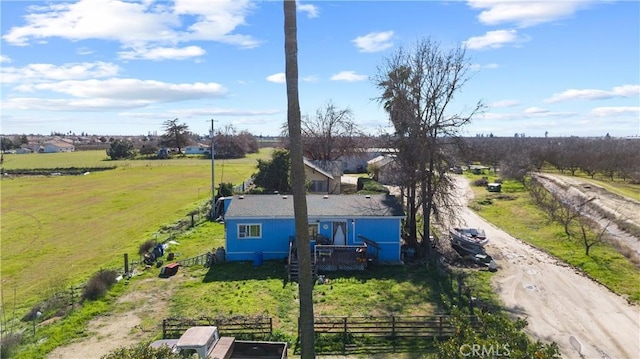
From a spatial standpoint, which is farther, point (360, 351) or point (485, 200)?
point (485, 200)

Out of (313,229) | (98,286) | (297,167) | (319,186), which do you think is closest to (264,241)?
(313,229)

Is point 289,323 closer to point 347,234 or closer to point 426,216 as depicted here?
point 347,234

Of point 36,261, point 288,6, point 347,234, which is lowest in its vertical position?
point 36,261

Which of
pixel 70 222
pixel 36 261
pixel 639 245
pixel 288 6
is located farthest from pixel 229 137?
pixel 288 6

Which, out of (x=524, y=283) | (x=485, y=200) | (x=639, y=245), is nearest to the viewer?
(x=524, y=283)

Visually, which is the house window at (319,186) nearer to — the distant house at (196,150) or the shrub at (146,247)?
the shrub at (146,247)

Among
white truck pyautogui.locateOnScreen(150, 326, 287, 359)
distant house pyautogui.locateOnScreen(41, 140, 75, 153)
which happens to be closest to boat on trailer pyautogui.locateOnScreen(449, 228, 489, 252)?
white truck pyautogui.locateOnScreen(150, 326, 287, 359)
